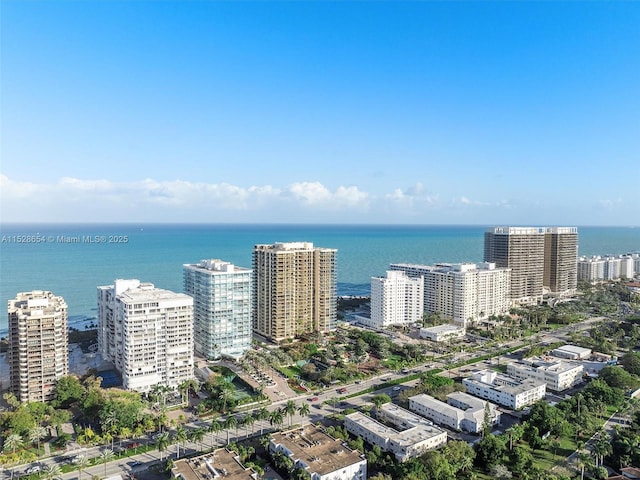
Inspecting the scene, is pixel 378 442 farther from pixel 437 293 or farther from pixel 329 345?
pixel 437 293

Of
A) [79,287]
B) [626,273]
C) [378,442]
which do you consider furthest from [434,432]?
[626,273]

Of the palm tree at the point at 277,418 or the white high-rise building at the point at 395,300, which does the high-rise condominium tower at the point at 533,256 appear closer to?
the white high-rise building at the point at 395,300

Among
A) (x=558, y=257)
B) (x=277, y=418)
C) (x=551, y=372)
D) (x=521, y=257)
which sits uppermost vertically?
(x=521, y=257)

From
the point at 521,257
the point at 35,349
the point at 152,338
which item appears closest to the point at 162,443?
the point at 152,338

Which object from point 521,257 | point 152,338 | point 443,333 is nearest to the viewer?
point 152,338

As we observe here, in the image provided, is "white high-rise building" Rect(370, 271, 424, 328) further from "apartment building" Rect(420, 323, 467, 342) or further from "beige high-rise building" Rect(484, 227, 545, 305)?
"beige high-rise building" Rect(484, 227, 545, 305)

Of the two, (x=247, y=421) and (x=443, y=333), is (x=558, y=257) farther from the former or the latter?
(x=247, y=421)

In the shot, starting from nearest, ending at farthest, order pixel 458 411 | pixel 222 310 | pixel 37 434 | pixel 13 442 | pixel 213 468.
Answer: pixel 213 468, pixel 13 442, pixel 37 434, pixel 458 411, pixel 222 310
